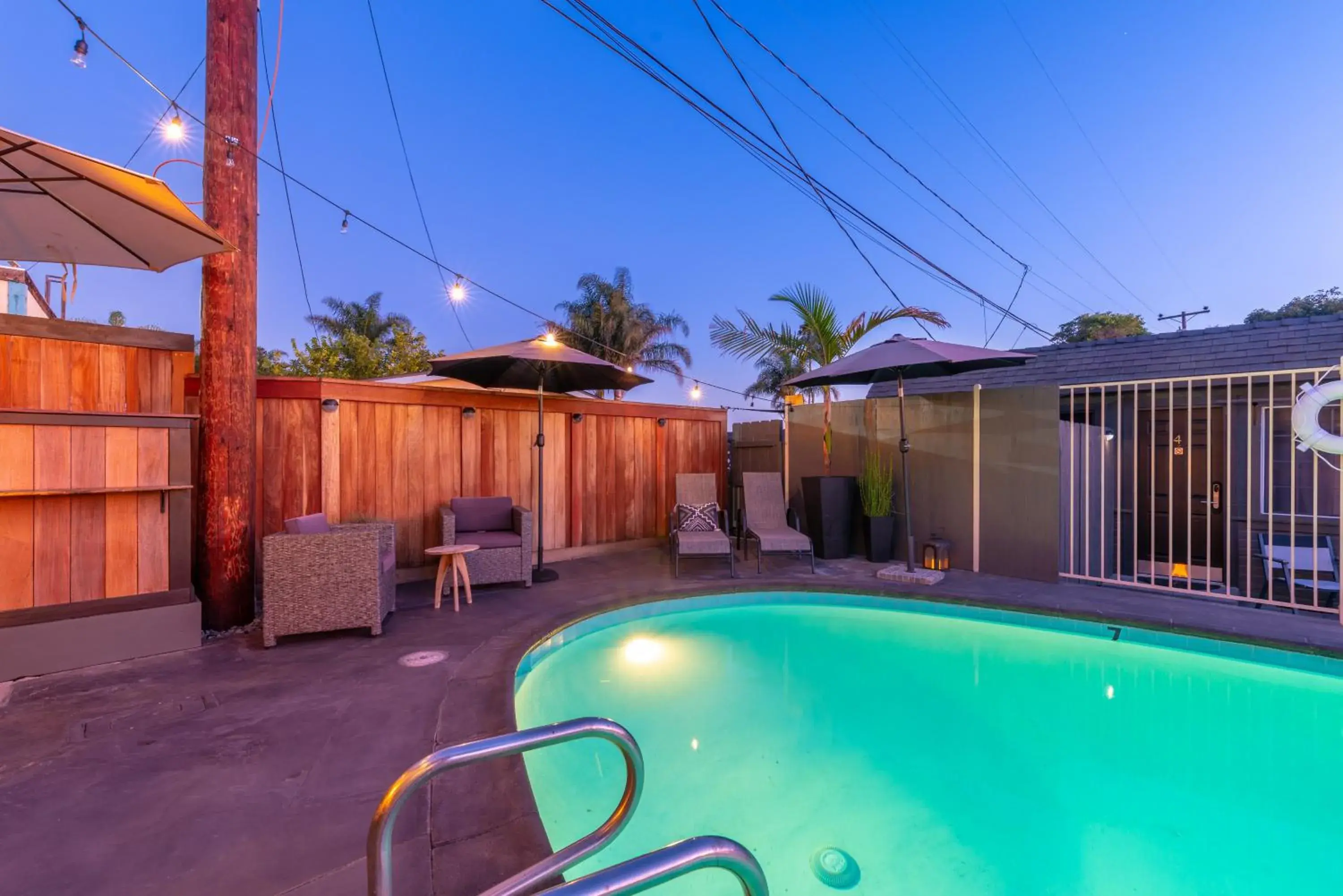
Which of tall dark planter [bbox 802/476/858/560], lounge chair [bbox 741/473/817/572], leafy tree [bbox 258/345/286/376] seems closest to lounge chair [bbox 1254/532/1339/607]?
tall dark planter [bbox 802/476/858/560]

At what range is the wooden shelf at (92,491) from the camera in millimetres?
2939

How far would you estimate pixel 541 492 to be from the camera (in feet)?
17.0

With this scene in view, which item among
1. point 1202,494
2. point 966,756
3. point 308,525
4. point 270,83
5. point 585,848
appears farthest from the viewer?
point 1202,494

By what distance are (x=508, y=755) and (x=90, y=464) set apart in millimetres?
3456

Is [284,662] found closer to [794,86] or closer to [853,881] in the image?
[853,881]

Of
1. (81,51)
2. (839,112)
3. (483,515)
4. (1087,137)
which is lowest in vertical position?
(483,515)

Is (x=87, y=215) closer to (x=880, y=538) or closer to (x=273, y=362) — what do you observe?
(x=880, y=538)

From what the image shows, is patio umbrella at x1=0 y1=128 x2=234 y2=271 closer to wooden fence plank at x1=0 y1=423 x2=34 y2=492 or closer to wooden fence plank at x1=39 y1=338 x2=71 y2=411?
wooden fence plank at x1=39 y1=338 x2=71 y2=411

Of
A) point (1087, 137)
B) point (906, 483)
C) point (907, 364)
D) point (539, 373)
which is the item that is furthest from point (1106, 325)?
point (539, 373)

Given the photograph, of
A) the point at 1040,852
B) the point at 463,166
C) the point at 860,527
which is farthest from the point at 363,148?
the point at 1040,852

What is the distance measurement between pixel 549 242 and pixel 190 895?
26.1m

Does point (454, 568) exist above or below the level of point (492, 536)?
below

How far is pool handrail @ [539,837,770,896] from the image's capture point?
0.79 m

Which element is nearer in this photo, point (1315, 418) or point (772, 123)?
point (1315, 418)
